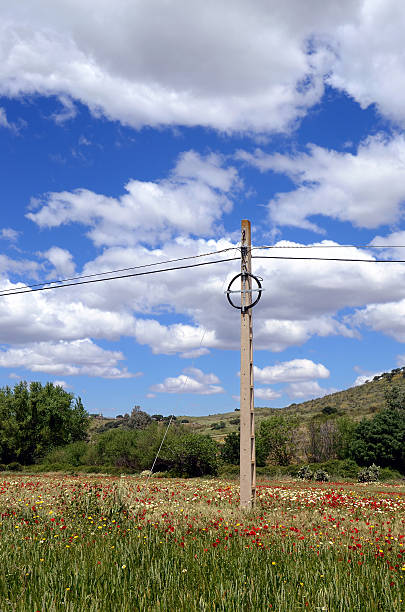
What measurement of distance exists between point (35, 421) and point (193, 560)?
180ft

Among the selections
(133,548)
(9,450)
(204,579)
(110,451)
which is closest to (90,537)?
(133,548)

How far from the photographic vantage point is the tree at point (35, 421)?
5544 cm

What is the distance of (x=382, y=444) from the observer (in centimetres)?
4141

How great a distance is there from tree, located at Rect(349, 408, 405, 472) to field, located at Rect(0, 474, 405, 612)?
29.5 m

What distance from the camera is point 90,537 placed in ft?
31.8

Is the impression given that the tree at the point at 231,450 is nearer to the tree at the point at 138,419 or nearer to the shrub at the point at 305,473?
the shrub at the point at 305,473

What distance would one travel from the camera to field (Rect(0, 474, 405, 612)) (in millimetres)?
6215

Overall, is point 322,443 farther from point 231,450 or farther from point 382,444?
point 231,450

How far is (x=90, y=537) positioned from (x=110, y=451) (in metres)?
37.8

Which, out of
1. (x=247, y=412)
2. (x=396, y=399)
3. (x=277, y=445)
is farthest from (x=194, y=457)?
(x=396, y=399)

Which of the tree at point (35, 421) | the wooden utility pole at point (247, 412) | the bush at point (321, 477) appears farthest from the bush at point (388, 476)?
the tree at point (35, 421)

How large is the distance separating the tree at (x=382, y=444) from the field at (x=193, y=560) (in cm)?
2947

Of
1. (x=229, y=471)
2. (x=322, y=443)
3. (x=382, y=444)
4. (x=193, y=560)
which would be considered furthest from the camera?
(x=322, y=443)

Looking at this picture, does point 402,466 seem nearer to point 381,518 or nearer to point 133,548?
point 381,518
